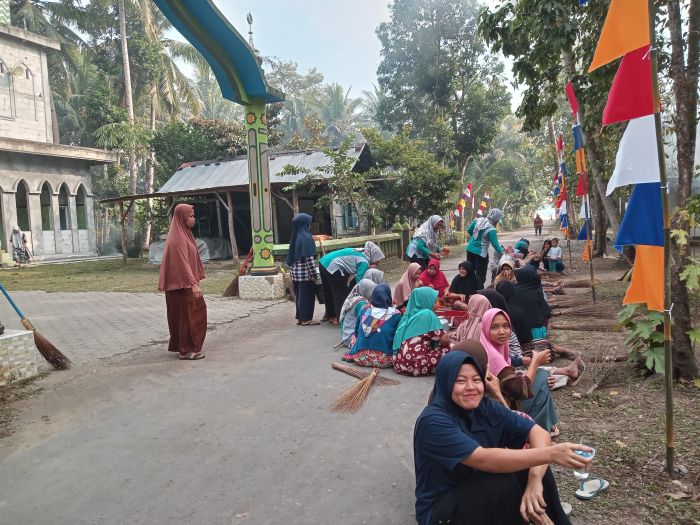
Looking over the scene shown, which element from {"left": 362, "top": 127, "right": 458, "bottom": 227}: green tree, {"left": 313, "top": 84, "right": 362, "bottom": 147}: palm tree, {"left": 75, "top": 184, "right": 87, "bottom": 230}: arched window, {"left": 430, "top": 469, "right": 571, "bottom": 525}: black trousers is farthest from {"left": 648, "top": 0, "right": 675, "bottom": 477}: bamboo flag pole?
{"left": 313, "top": 84, "right": 362, "bottom": 147}: palm tree

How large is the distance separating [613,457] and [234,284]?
7.93m

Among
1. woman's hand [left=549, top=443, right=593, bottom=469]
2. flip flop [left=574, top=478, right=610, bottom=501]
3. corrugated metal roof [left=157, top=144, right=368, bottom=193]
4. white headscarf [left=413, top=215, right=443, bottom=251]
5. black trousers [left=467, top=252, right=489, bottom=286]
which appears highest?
corrugated metal roof [left=157, top=144, right=368, bottom=193]

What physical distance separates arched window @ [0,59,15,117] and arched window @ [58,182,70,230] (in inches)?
129

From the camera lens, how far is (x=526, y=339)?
493cm

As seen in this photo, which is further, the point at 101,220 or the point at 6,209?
the point at 101,220

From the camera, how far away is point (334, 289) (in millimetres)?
6988

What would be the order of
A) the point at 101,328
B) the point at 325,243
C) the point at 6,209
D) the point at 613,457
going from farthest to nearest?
the point at 6,209, the point at 325,243, the point at 101,328, the point at 613,457

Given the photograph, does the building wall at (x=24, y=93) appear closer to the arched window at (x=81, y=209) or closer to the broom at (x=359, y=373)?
the arched window at (x=81, y=209)

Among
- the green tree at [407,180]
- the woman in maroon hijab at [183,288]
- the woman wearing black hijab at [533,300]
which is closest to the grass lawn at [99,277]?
the woman in maroon hijab at [183,288]

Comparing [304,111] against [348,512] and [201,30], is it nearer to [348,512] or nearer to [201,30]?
[201,30]

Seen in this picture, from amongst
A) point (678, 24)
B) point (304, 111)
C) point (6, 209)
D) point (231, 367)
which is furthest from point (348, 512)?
point (304, 111)

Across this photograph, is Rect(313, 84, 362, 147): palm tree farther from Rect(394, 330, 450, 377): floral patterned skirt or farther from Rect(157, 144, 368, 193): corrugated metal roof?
Rect(394, 330, 450, 377): floral patterned skirt

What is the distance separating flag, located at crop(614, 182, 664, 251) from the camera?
2736 millimetres

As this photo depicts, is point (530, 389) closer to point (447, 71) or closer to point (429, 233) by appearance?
point (429, 233)
